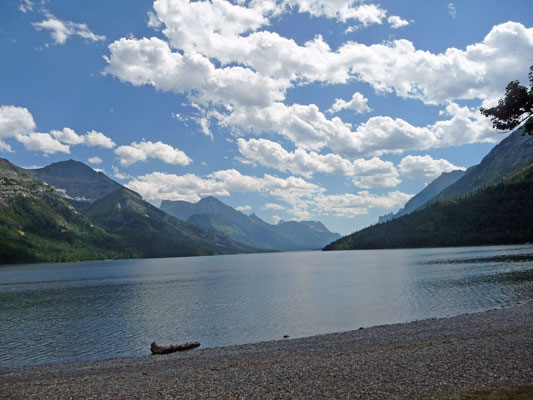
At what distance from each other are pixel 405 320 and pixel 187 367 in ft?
120

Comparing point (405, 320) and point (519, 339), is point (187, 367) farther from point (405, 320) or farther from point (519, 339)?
point (405, 320)

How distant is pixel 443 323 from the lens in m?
48.4

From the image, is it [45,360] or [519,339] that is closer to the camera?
[519,339]

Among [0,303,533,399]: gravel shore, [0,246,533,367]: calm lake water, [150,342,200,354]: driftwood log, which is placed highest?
[0,303,533,399]: gravel shore

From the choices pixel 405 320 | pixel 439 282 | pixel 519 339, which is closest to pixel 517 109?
pixel 519 339

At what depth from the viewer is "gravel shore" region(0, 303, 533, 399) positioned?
74.3 feet

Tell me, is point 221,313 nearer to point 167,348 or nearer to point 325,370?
point 167,348

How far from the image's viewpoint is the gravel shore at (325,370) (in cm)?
2264

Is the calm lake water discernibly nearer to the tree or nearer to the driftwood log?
the driftwood log

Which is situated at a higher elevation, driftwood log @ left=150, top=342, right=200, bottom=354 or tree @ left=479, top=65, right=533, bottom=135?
tree @ left=479, top=65, right=533, bottom=135

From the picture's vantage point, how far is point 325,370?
27.8 metres

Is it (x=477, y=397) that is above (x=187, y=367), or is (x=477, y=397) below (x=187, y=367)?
above

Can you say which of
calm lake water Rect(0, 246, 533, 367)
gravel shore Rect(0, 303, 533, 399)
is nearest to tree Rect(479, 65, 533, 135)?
gravel shore Rect(0, 303, 533, 399)

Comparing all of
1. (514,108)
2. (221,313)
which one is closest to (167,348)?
(221,313)
